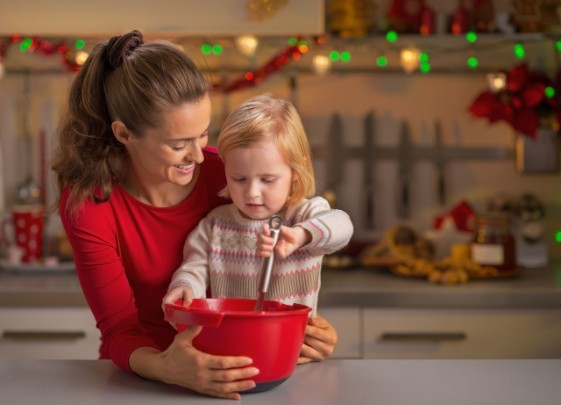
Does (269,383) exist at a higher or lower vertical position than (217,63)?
lower

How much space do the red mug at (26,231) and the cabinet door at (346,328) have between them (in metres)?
1.05

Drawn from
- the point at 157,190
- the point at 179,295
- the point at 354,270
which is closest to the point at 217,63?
the point at 354,270

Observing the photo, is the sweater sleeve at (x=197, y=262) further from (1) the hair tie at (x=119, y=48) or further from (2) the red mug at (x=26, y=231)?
(2) the red mug at (x=26, y=231)

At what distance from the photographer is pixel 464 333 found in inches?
101

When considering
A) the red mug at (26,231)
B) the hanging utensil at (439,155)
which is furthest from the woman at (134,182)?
the hanging utensil at (439,155)

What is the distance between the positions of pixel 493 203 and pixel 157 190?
1.74m

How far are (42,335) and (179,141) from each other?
55.0 inches

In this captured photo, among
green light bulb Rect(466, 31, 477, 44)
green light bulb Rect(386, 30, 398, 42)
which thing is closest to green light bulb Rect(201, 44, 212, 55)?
green light bulb Rect(386, 30, 398, 42)

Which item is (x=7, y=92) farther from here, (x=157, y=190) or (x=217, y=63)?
(x=157, y=190)

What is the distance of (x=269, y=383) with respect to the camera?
1.20 metres

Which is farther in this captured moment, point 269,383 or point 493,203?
point 493,203

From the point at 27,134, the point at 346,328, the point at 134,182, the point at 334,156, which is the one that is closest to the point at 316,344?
the point at 134,182

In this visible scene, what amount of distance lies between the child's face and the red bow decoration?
160 cm

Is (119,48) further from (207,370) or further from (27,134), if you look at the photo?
(27,134)
